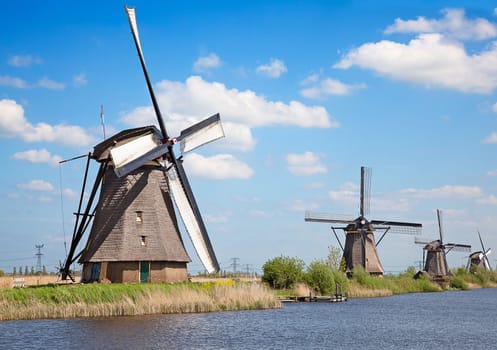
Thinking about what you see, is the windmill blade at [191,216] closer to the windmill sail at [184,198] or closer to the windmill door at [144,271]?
the windmill sail at [184,198]

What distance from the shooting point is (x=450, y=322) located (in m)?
33.6

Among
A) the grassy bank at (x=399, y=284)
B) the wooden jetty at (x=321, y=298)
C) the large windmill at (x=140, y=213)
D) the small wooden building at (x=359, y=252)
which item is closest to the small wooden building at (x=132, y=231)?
the large windmill at (x=140, y=213)

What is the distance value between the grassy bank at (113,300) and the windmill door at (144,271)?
1.62m

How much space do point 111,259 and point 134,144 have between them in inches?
226

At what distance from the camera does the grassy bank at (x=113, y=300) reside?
92.6 feet

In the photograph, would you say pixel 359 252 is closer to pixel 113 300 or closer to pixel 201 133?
pixel 201 133

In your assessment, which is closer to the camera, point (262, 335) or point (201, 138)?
point (262, 335)

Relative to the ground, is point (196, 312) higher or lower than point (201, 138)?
lower

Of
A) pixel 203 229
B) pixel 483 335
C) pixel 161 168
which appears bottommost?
pixel 483 335

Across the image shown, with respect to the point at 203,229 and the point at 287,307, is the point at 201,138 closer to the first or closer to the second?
the point at 203,229

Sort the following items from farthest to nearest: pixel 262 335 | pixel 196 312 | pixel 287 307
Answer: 1. pixel 287 307
2. pixel 196 312
3. pixel 262 335

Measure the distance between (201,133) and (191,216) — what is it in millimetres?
4701

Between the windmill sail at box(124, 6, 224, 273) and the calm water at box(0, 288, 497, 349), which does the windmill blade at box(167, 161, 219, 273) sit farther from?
the calm water at box(0, 288, 497, 349)

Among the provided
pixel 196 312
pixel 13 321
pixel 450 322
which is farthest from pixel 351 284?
pixel 13 321
